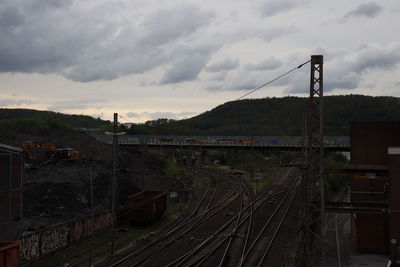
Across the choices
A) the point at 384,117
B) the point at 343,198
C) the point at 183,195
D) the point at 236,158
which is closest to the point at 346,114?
the point at 384,117

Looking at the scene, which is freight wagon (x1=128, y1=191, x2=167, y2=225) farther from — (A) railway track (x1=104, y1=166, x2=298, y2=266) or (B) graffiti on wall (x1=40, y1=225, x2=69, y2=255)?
(B) graffiti on wall (x1=40, y1=225, x2=69, y2=255)

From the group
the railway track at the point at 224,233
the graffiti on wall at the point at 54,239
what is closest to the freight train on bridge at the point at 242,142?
the railway track at the point at 224,233

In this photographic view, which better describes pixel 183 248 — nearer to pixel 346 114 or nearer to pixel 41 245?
pixel 41 245

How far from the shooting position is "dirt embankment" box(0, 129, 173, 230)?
1355 inches

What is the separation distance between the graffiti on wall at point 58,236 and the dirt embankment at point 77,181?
3220mm

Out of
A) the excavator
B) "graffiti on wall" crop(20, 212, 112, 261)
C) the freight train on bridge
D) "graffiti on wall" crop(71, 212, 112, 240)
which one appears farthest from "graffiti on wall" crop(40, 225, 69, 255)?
the freight train on bridge

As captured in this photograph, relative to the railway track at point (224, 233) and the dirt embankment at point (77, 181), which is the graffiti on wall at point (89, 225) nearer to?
the dirt embankment at point (77, 181)

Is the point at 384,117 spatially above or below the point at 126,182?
above

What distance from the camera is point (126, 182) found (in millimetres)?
43625

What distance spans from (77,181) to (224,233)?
15729 mm

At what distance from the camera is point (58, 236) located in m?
26.0

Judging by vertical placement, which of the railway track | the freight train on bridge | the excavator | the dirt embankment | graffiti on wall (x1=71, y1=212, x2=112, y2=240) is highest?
the freight train on bridge

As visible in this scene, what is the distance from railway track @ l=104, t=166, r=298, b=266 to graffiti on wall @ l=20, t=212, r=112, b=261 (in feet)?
15.2

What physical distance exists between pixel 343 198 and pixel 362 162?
2483 centimetres
